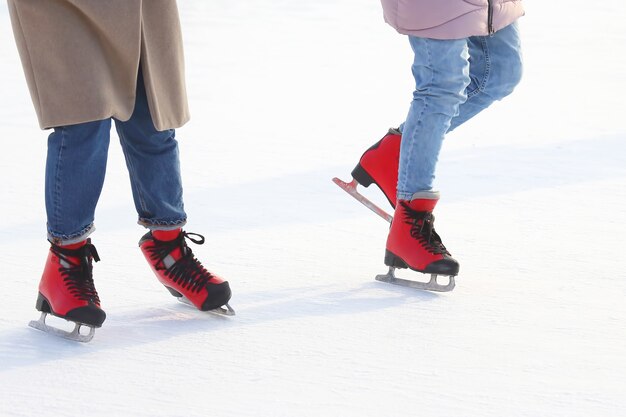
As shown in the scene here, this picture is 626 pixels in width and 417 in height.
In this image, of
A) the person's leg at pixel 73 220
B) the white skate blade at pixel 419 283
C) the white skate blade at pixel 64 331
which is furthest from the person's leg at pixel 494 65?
the white skate blade at pixel 64 331

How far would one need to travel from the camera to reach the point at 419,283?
9.02 feet

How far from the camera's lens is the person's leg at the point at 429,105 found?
2688 mm

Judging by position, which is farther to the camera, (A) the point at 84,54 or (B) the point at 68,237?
(B) the point at 68,237

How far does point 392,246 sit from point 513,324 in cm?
38

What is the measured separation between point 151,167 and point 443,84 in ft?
2.25

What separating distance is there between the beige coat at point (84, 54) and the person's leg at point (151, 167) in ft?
0.27

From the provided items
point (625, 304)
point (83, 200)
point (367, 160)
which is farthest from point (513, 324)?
point (83, 200)

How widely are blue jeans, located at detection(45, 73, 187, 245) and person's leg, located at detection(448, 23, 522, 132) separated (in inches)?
31.8

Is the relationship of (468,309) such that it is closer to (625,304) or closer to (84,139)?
(625,304)

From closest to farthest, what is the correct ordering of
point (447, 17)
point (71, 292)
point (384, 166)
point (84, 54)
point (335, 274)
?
point (84, 54) → point (71, 292) → point (447, 17) → point (335, 274) → point (384, 166)

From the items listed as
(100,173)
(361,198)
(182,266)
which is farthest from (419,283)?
(100,173)

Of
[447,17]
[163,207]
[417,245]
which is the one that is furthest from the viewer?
[417,245]

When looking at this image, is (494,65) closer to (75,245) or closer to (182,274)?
(182,274)

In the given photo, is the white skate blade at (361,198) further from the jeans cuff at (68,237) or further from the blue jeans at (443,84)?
the jeans cuff at (68,237)
